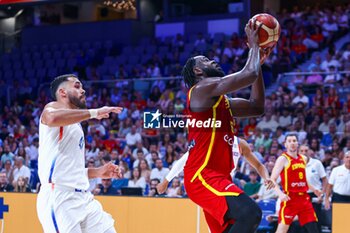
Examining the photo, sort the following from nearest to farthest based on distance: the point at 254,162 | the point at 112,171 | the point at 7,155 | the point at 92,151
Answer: the point at 112,171, the point at 254,162, the point at 92,151, the point at 7,155

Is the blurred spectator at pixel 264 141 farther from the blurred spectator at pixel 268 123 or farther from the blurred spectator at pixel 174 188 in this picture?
the blurred spectator at pixel 174 188

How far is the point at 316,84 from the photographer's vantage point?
51.1 ft

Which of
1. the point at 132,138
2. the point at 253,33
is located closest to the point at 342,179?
the point at 132,138

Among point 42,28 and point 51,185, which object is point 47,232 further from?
point 42,28

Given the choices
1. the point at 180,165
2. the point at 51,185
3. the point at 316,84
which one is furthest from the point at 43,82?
the point at 51,185

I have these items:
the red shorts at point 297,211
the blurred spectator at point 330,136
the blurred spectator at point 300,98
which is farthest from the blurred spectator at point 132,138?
the red shorts at point 297,211

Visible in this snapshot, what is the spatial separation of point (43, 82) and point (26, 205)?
28.7 ft

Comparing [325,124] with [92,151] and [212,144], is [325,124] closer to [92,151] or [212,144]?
[92,151]

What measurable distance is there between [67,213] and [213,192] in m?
1.38

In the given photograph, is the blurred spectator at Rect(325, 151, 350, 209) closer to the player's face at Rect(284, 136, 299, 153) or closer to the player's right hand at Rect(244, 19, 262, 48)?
the player's face at Rect(284, 136, 299, 153)

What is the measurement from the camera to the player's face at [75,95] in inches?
247

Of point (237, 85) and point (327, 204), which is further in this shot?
point (327, 204)

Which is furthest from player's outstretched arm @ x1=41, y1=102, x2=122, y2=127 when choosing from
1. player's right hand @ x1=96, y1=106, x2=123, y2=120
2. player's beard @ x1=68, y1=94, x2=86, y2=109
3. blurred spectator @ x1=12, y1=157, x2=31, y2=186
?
blurred spectator @ x1=12, y1=157, x2=31, y2=186

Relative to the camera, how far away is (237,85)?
5148 millimetres
